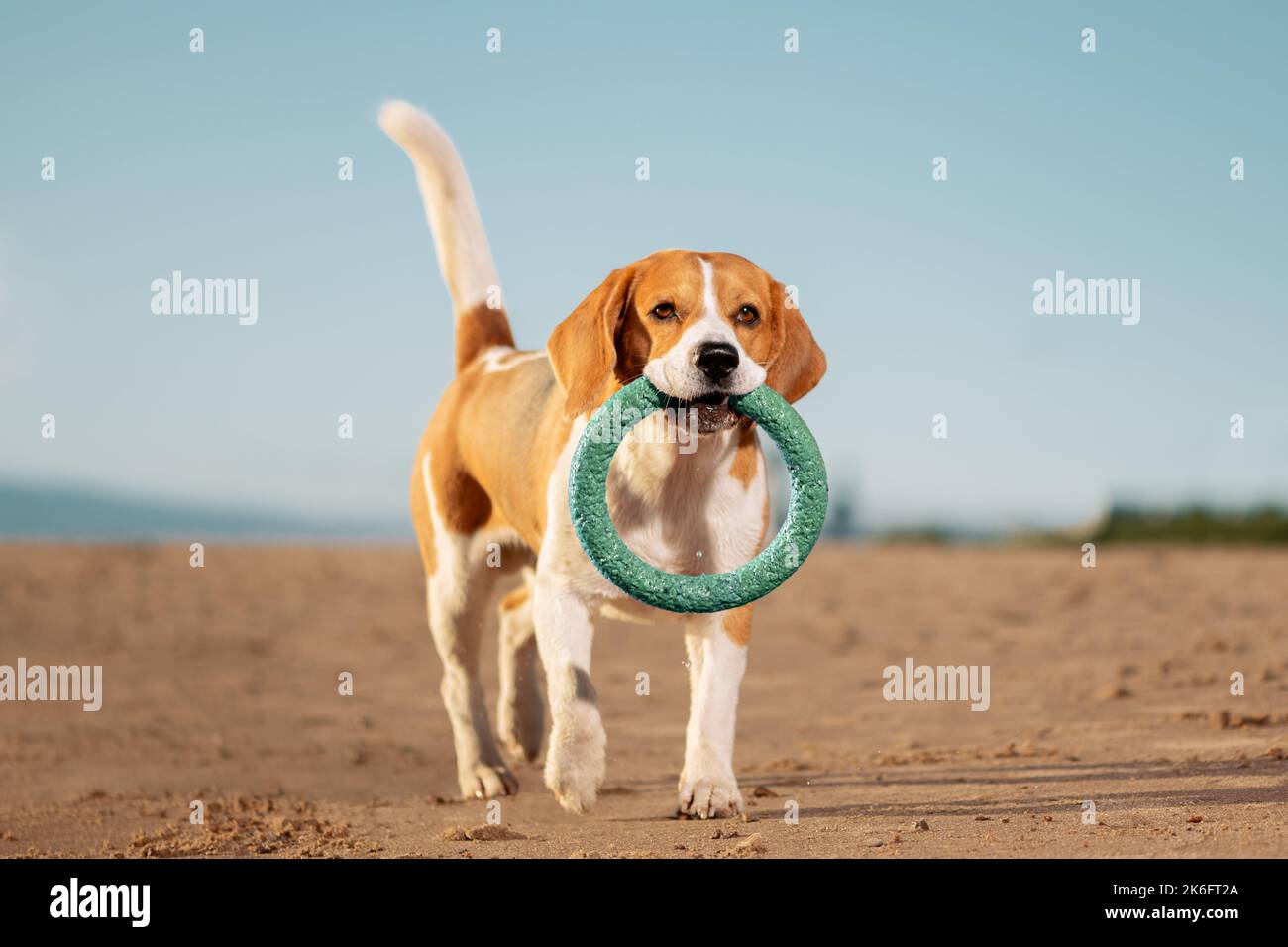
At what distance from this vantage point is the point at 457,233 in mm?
7246

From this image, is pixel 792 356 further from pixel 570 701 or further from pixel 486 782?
pixel 486 782

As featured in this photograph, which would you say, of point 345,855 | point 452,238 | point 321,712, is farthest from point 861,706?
point 345,855

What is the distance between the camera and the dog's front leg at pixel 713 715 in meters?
5.10

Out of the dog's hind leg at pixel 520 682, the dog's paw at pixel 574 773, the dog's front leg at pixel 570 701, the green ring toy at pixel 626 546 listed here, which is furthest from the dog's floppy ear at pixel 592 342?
the dog's hind leg at pixel 520 682

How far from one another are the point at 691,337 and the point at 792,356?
0.71m

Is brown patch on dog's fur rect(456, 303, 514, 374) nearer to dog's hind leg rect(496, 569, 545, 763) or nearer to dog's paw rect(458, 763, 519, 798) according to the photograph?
dog's hind leg rect(496, 569, 545, 763)

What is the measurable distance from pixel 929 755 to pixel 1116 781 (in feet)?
4.83

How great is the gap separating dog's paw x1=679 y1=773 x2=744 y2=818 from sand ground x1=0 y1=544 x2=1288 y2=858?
0.40 ft

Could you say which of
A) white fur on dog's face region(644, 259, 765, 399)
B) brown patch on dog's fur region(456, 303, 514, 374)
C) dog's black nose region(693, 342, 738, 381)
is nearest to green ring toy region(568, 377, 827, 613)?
white fur on dog's face region(644, 259, 765, 399)

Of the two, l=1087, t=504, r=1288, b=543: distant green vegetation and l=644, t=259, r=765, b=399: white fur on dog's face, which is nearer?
l=644, t=259, r=765, b=399: white fur on dog's face

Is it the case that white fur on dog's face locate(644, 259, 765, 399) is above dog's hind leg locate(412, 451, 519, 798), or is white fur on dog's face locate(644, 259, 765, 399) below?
above

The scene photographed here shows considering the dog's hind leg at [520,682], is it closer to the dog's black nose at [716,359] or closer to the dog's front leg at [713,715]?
the dog's front leg at [713,715]

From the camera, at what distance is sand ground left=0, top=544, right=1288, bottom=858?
4.90 meters
